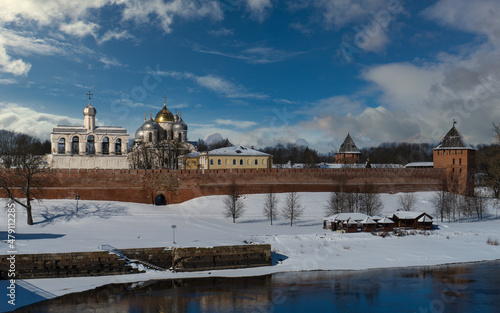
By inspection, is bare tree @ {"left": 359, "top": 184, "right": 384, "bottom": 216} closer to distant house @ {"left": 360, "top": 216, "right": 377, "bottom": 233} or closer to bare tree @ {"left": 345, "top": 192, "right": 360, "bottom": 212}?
bare tree @ {"left": 345, "top": 192, "right": 360, "bottom": 212}

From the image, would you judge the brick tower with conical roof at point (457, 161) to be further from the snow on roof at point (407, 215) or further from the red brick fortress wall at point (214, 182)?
the snow on roof at point (407, 215)

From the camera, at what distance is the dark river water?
14.2 meters

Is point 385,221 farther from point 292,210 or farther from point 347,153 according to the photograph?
point 347,153

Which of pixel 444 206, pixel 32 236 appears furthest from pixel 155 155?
pixel 444 206

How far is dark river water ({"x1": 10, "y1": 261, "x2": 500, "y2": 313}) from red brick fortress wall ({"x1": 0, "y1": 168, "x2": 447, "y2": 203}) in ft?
56.7

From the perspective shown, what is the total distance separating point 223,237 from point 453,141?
2588cm

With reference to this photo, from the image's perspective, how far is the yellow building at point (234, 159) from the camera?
130 feet

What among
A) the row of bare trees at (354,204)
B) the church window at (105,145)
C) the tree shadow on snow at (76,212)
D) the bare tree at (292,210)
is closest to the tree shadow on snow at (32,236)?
the tree shadow on snow at (76,212)

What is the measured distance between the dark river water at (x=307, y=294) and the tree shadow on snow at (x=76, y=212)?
12.2m

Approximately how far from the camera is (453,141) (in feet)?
131

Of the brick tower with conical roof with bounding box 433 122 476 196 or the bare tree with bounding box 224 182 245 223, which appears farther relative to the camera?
the brick tower with conical roof with bounding box 433 122 476 196

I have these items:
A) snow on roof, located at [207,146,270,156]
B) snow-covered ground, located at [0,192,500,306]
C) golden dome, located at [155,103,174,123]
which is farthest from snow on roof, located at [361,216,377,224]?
golden dome, located at [155,103,174,123]

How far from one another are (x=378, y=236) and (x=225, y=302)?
12541mm

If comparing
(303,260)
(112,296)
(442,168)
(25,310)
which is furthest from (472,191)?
(25,310)
